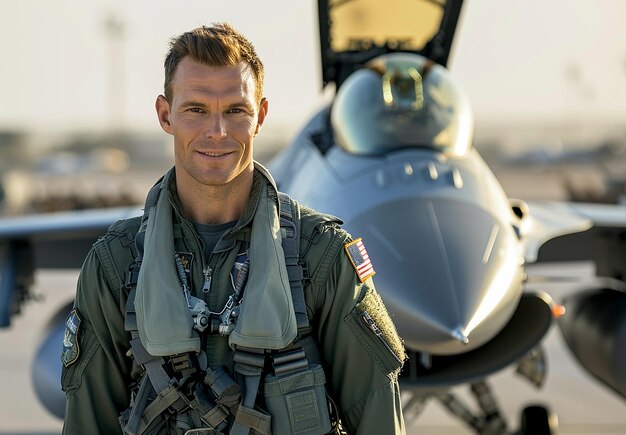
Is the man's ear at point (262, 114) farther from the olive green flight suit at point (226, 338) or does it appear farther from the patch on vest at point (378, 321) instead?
the patch on vest at point (378, 321)

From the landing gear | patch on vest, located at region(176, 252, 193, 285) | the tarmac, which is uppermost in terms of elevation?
patch on vest, located at region(176, 252, 193, 285)

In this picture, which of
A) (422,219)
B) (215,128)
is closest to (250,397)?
(215,128)

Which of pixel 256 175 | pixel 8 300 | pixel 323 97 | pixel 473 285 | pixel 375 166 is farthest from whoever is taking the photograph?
pixel 323 97

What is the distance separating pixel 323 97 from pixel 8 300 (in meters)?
2.93

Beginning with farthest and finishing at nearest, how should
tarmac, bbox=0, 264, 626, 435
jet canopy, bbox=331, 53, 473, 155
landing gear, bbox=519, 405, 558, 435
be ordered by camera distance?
tarmac, bbox=0, 264, 626, 435
landing gear, bbox=519, 405, 558, 435
jet canopy, bbox=331, 53, 473, 155

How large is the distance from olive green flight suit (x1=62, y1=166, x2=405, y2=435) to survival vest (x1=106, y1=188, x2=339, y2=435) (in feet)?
0.19

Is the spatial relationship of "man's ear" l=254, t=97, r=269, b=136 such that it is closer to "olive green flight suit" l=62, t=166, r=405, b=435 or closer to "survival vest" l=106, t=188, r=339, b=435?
"olive green flight suit" l=62, t=166, r=405, b=435

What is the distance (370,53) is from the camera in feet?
23.6

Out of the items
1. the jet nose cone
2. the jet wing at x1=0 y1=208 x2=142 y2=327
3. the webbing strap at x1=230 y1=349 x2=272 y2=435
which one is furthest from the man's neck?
the jet wing at x1=0 y1=208 x2=142 y2=327

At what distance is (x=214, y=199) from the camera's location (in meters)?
2.27

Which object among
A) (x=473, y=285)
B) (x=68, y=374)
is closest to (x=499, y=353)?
(x=473, y=285)

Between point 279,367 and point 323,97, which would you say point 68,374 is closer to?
point 279,367

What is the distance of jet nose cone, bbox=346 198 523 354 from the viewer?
12.8 feet

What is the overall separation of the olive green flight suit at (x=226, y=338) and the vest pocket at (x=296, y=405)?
0.10 metres
